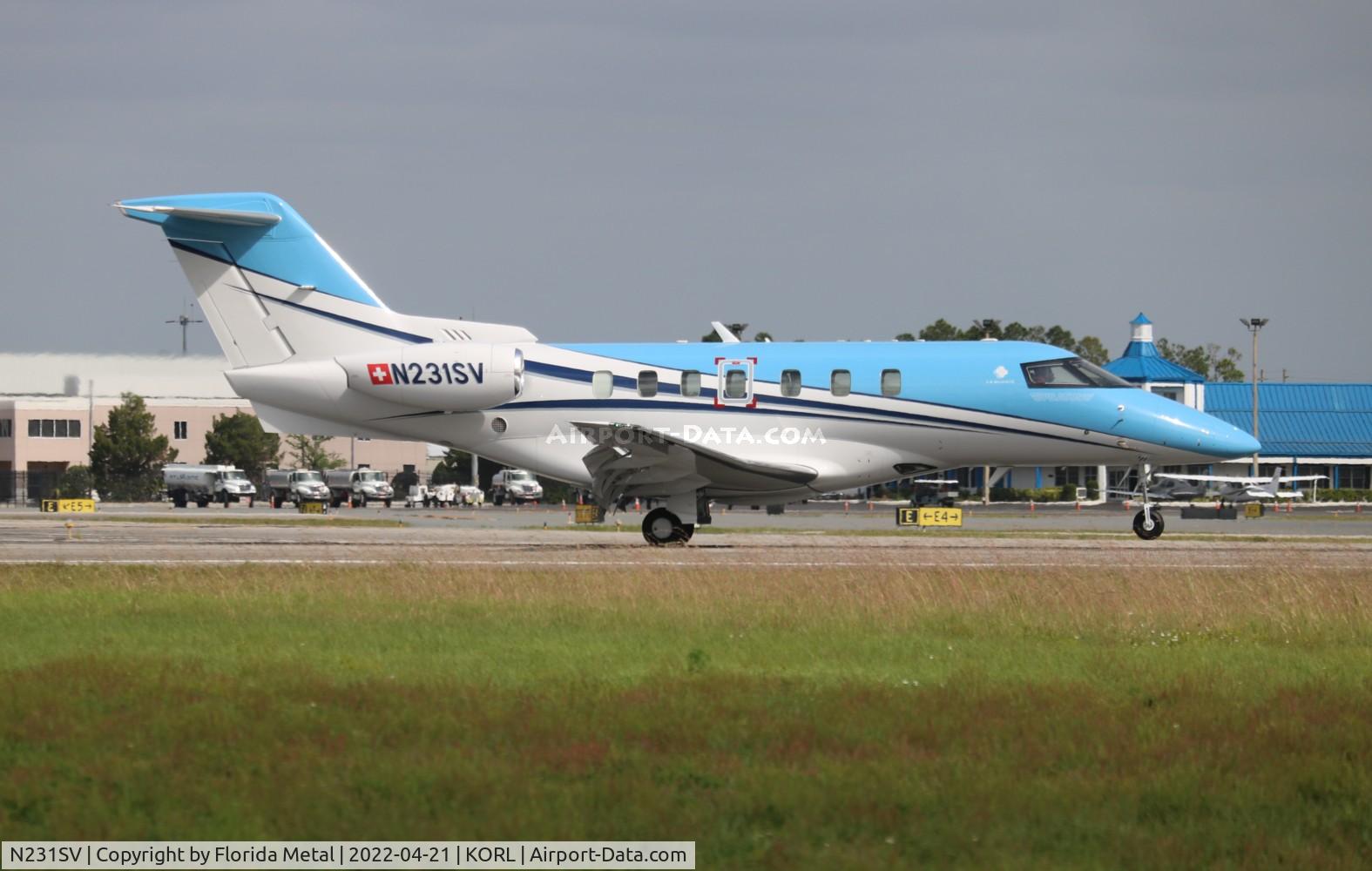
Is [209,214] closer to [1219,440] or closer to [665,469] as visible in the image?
[665,469]

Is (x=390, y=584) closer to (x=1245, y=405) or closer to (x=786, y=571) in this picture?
(x=786, y=571)

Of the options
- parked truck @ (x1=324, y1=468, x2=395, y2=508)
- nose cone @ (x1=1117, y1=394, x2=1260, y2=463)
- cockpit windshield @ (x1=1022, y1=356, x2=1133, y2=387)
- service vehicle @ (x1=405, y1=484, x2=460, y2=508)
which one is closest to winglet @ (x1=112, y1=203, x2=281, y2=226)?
cockpit windshield @ (x1=1022, y1=356, x2=1133, y2=387)

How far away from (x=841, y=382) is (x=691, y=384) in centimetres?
246

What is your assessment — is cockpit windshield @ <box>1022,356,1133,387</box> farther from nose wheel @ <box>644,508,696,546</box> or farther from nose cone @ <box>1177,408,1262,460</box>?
Result: nose wheel @ <box>644,508,696,546</box>

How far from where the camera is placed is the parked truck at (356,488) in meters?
77.6

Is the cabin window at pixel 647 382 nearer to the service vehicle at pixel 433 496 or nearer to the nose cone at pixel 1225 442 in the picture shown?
the nose cone at pixel 1225 442

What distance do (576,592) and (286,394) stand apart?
11.0m

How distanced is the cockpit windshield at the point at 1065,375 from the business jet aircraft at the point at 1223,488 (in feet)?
143

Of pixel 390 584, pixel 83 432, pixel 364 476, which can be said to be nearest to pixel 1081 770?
pixel 390 584

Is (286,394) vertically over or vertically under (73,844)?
over

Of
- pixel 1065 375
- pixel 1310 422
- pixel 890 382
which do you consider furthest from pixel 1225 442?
pixel 1310 422

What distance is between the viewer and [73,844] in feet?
20.3

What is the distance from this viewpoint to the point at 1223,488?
71000mm

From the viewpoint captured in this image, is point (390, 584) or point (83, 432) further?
point (83, 432)
